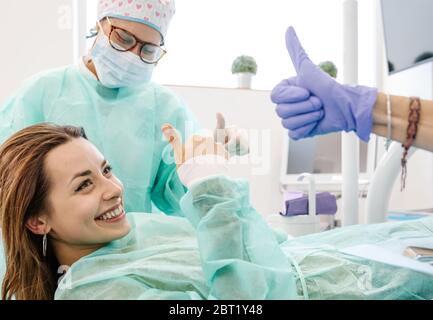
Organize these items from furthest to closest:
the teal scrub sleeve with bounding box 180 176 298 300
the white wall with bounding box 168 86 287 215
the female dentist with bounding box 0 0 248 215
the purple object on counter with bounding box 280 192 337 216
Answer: the white wall with bounding box 168 86 287 215, the purple object on counter with bounding box 280 192 337 216, the female dentist with bounding box 0 0 248 215, the teal scrub sleeve with bounding box 180 176 298 300

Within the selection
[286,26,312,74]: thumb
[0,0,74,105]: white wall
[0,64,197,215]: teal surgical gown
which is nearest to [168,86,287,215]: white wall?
[0,0,74,105]: white wall

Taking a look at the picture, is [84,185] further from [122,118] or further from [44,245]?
[122,118]

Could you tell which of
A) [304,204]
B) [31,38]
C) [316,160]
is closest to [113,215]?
[304,204]

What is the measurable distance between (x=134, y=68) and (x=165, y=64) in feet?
2.52

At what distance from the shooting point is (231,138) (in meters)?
1.06

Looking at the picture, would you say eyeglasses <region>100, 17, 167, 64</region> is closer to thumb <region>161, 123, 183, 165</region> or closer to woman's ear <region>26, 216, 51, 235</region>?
thumb <region>161, 123, 183, 165</region>

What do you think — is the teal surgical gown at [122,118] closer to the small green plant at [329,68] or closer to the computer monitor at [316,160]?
the computer monitor at [316,160]

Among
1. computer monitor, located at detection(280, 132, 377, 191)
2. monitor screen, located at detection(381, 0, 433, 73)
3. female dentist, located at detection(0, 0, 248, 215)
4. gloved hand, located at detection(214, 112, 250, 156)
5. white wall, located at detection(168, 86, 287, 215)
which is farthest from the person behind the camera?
computer monitor, located at detection(280, 132, 377, 191)

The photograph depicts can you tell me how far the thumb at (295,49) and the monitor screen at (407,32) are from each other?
40.3 inches

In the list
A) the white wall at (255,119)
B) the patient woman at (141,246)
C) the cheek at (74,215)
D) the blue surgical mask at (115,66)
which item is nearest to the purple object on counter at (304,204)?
the white wall at (255,119)

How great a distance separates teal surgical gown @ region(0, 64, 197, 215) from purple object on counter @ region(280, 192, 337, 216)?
0.48 metres

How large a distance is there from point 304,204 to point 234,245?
90 centimetres

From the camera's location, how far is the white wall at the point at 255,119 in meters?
2.02

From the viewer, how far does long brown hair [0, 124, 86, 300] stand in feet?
2.72
